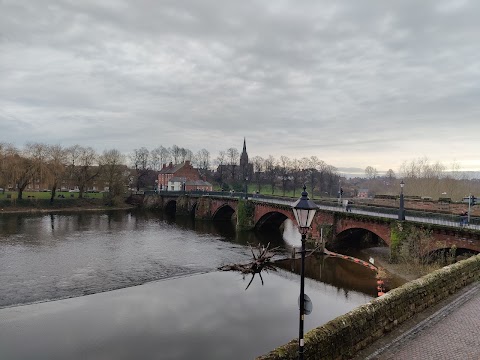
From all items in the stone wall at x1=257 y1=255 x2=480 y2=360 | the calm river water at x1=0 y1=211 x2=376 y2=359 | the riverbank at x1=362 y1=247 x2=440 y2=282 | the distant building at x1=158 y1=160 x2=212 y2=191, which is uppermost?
the distant building at x1=158 y1=160 x2=212 y2=191

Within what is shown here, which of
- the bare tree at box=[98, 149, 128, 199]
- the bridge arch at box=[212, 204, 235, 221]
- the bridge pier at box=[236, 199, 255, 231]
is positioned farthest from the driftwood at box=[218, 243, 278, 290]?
the bare tree at box=[98, 149, 128, 199]

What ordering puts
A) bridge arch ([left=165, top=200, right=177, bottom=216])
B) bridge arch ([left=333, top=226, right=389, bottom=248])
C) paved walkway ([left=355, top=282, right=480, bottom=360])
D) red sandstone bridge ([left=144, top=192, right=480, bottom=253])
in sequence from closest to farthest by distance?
paved walkway ([left=355, top=282, right=480, bottom=360]) < red sandstone bridge ([left=144, top=192, right=480, bottom=253]) < bridge arch ([left=333, top=226, right=389, bottom=248]) < bridge arch ([left=165, top=200, right=177, bottom=216])

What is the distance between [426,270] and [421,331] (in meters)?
14.2

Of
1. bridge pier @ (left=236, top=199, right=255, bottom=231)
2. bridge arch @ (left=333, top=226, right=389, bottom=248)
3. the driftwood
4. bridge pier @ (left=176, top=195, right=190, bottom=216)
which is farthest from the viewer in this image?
bridge pier @ (left=176, top=195, right=190, bottom=216)

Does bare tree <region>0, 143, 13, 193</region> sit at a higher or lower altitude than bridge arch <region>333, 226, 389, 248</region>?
higher

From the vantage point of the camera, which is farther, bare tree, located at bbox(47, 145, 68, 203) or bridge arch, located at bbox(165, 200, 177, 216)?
bridge arch, located at bbox(165, 200, 177, 216)

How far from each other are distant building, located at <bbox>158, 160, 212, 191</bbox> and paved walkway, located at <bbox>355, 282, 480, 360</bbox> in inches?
3468

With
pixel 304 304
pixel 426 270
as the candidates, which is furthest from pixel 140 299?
pixel 426 270

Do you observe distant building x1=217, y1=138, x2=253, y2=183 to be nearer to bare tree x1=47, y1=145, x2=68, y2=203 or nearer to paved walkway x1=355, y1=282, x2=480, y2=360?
bare tree x1=47, y1=145, x2=68, y2=203

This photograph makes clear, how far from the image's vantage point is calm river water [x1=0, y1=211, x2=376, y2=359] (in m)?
14.8

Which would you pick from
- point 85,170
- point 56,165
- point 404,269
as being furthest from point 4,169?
point 404,269

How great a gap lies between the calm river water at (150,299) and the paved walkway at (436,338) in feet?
19.4

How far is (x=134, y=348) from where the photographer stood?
568 inches

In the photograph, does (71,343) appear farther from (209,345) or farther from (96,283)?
(96,283)
